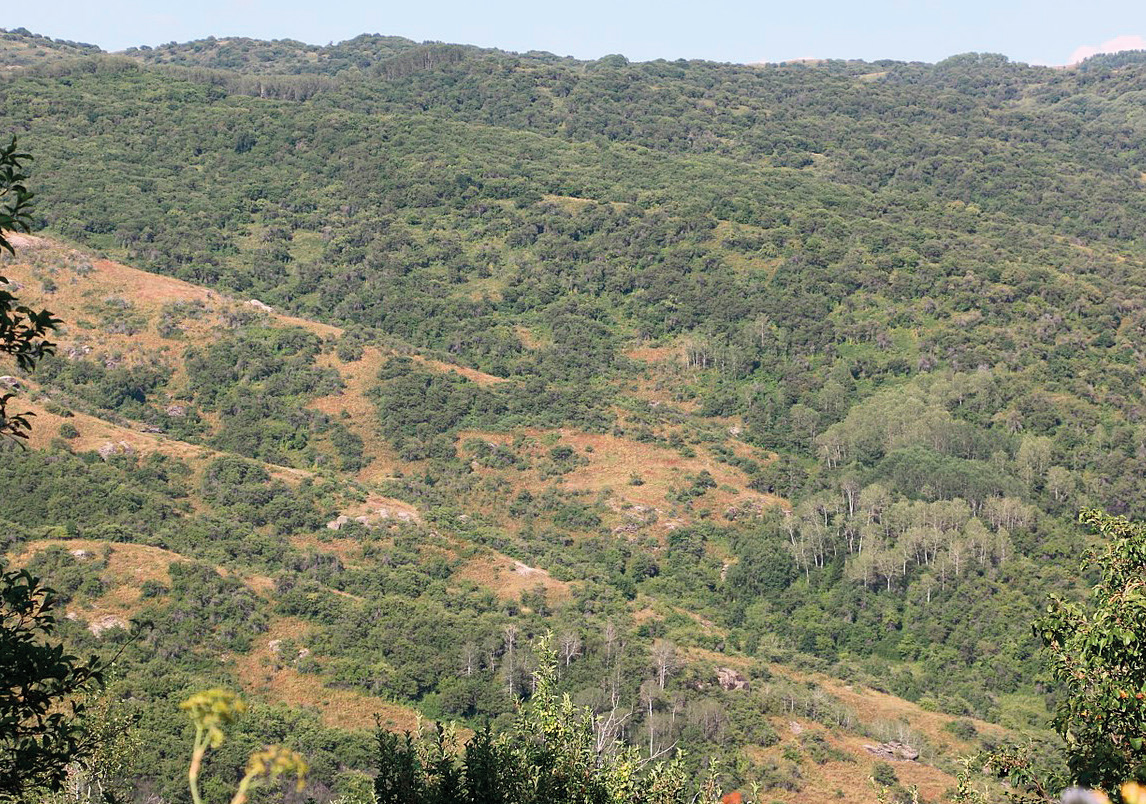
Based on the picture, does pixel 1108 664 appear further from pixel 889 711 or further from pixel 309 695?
pixel 889 711

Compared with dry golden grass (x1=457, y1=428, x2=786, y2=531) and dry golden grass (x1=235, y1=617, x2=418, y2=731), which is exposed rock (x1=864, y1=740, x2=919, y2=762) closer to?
dry golden grass (x1=235, y1=617, x2=418, y2=731)

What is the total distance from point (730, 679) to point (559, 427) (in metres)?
43.8

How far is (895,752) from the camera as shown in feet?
222

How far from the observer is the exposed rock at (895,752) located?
220 ft

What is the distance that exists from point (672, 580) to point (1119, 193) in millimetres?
129056

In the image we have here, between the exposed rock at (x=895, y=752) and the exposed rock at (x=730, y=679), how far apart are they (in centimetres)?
901

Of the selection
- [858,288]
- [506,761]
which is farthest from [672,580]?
[506,761]

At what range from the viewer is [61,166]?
6048 inches

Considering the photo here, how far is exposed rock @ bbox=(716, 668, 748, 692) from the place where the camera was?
2918 inches

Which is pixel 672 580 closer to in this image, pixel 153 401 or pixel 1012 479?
pixel 1012 479

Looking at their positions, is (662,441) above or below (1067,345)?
A: below

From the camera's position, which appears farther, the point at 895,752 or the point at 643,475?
the point at 643,475

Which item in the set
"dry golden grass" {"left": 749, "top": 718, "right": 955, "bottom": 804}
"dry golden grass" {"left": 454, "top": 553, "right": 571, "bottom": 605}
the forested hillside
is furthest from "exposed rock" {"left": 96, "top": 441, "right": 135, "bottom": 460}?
"dry golden grass" {"left": 749, "top": 718, "right": 955, "bottom": 804}

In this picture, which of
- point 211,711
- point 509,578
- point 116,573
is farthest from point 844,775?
point 211,711
